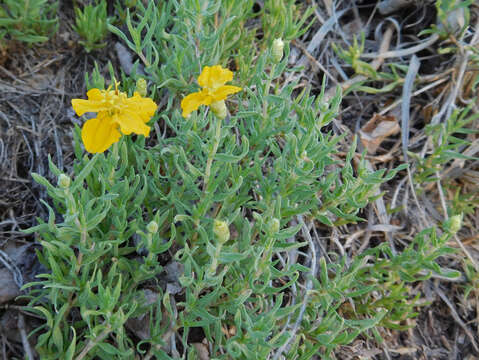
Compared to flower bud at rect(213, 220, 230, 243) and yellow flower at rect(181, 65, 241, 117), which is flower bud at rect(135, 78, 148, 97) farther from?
flower bud at rect(213, 220, 230, 243)

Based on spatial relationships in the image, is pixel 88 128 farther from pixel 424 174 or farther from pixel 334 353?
pixel 424 174

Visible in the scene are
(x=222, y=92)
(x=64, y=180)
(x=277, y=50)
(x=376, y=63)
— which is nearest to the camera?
(x=64, y=180)

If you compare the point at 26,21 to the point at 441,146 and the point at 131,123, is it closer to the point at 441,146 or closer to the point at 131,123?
the point at 131,123

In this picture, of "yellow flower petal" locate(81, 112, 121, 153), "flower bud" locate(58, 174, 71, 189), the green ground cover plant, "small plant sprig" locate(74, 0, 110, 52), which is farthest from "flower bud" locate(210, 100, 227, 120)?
"small plant sprig" locate(74, 0, 110, 52)

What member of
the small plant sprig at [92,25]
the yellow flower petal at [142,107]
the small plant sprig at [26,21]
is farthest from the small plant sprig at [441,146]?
the small plant sprig at [26,21]

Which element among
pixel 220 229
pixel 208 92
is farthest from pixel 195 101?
pixel 220 229

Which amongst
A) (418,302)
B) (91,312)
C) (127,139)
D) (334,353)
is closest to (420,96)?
(418,302)

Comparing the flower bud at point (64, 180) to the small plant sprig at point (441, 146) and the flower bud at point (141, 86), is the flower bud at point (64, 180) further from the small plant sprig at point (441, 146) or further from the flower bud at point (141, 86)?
the small plant sprig at point (441, 146)
